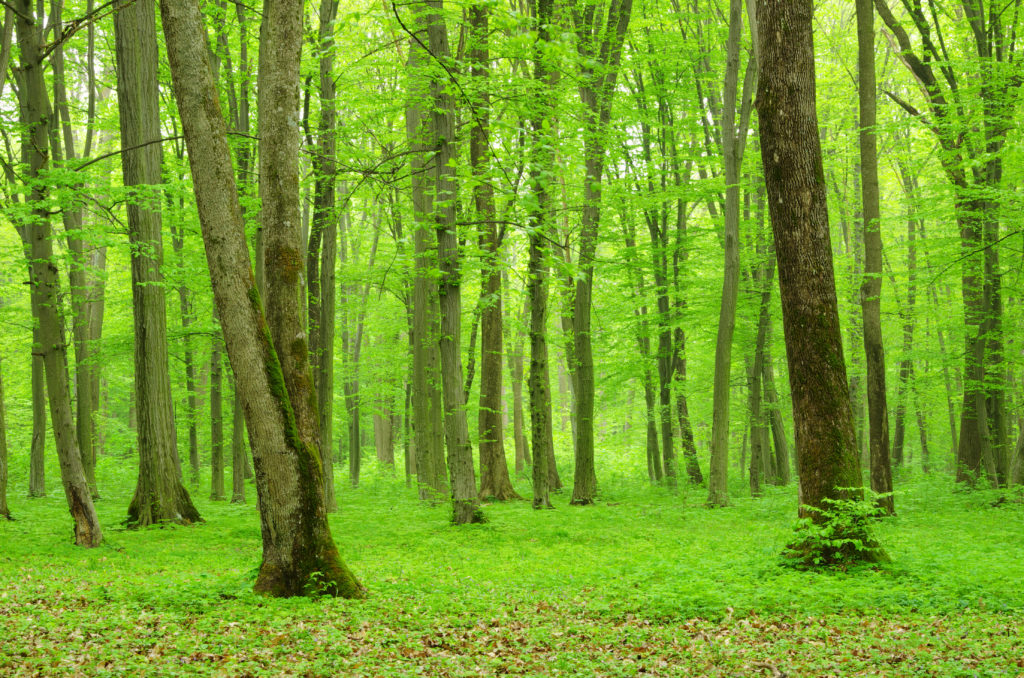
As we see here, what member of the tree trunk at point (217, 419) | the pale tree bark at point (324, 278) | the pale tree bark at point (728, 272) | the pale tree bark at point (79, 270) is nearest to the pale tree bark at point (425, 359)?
the pale tree bark at point (324, 278)

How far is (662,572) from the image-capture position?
7684 mm

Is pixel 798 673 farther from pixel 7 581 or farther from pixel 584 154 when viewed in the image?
pixel 584 154

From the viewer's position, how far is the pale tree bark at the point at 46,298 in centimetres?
923

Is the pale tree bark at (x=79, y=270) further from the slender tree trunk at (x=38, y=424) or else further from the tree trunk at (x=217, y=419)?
the tree trunk at (x=217, y=419)

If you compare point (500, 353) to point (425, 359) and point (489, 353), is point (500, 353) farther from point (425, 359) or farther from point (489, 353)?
point (425, 359)

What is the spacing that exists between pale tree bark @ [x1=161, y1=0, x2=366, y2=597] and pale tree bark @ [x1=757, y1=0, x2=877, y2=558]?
5.00m

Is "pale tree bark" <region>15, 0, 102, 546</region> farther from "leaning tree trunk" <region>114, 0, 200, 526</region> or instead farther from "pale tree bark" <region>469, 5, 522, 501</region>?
"pale tree bark" <region>469, 5, 522, 501</region>

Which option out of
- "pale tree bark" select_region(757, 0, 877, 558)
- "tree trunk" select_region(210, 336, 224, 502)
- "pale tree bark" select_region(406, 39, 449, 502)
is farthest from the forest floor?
"tree trunk" select_region(210, 336, 224, 502)

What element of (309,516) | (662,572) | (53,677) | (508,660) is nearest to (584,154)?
(662,572)

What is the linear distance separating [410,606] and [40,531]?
8.01 m

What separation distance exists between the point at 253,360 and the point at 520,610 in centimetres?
322

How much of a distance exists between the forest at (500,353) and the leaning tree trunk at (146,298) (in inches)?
2.3

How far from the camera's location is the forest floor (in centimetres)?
451

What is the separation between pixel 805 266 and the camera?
24.4 feet
